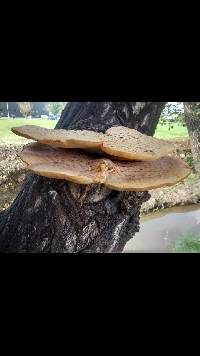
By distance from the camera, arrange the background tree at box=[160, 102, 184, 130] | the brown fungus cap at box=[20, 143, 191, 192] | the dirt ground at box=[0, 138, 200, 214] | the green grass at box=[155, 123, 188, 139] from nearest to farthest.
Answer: the brown fungus cap at box=[20, 143, 191, 192] < the background tree at box=[160, 102, 184, 130] < the dirt ground at box=[0, 138, 200, 214] < the green grass at box=[155, 123, 188, 139]

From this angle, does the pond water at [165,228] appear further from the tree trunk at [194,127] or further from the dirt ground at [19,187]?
the tree trunk at [194,127]

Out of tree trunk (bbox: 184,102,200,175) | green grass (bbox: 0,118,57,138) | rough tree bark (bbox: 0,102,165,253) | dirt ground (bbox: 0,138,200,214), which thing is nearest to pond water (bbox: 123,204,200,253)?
dirt ground (bbox: 0,138,200,214)

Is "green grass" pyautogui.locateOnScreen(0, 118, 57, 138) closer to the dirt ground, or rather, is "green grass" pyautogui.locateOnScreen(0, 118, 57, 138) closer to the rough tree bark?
the dirt ground

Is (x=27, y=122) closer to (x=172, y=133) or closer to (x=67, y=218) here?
(x=172, y=133)

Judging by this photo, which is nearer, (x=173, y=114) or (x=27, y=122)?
(x=27, y=122)

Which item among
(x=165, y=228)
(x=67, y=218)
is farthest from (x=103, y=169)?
(x=165, y=228)

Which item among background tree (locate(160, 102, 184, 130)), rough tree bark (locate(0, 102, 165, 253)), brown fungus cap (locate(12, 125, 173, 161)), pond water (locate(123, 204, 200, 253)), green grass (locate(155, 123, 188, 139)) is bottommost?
pond water (locate(123, 204, 200, 253))
